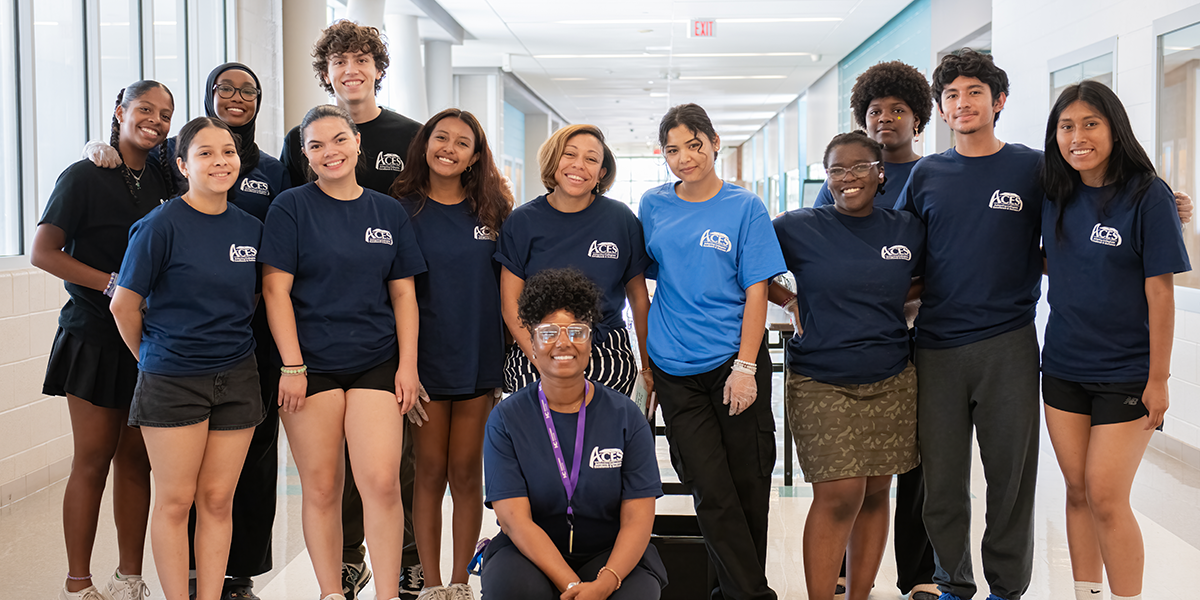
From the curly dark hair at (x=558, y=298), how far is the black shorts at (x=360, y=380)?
51cm

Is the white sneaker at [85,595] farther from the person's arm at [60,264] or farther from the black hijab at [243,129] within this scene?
the black hijab at [243,129]

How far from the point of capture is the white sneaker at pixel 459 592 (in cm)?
273

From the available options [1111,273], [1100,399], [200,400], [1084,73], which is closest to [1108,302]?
[1111,273]

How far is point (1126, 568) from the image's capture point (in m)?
2.40

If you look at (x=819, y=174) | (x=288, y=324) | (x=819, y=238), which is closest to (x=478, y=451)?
(x=288, y=324)

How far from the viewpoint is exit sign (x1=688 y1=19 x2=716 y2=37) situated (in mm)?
10453

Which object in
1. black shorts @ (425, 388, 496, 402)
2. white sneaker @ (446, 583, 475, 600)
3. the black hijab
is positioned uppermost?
the black hijab

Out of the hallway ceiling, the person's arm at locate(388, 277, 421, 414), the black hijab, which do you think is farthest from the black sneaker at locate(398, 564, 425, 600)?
the hallway ceiling

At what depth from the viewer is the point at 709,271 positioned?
251 cm

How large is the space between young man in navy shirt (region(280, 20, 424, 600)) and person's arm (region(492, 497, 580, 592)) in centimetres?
100

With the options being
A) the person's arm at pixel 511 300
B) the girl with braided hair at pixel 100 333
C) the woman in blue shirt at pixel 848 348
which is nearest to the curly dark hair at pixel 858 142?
the woman in blue shirt at pixel 848 348

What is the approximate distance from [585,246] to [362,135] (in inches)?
38.5

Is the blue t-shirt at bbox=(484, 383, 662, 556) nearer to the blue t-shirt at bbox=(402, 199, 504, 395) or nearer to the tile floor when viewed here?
the blue t-shirt at bbox=(402, 199, 504, 395)

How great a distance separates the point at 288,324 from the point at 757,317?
134cm
